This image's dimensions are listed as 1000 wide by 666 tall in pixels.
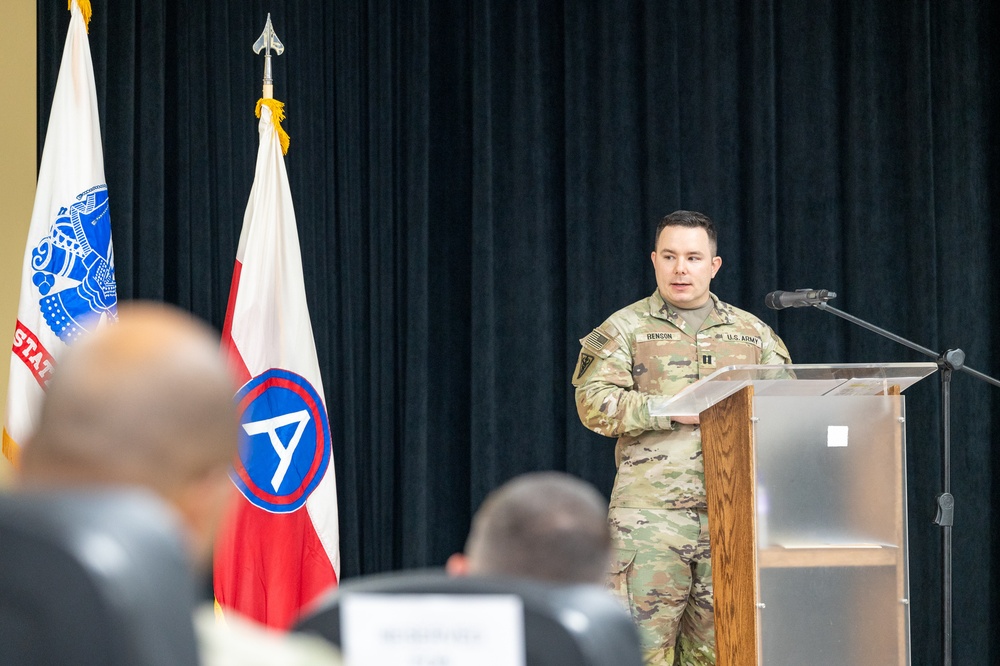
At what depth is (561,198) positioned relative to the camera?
4.89 metres

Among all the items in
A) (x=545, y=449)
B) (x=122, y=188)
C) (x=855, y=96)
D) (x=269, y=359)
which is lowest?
(x=545, y=449)

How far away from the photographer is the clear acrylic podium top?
299 centimetres

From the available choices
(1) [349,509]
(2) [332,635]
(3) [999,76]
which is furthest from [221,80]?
(2) [332,635]

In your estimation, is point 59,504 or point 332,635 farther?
point 332,635

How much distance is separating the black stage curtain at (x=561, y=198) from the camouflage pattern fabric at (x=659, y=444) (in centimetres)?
98

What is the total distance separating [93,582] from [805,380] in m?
2.62

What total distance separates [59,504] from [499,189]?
14.1 feet

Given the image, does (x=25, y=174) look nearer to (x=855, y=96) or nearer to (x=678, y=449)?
(x=678, y=449)

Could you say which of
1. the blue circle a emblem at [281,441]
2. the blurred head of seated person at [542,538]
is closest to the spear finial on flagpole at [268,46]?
the blue circle a emblem at [281,441]

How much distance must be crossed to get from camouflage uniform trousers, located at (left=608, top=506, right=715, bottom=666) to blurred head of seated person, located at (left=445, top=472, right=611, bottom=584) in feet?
8.53

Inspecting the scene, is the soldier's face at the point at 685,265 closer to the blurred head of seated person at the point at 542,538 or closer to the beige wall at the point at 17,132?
the beige wall at the point at 17,132

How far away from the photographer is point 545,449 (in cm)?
477

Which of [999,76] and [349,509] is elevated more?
[999,76]

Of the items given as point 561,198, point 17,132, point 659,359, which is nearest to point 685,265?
point 659,359
